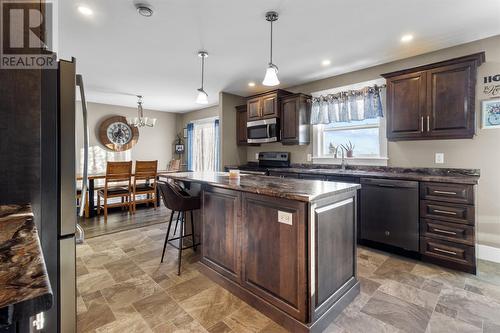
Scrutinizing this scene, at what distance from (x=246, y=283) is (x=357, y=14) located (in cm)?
262

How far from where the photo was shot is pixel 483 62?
282 centimetres

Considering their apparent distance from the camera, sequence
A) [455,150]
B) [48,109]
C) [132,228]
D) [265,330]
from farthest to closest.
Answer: [132,228]
[455,150]
[265,330]
[48,109]

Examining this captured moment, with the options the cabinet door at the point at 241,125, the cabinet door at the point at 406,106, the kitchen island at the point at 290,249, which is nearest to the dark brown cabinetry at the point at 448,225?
the cabinet door at the point at 406,106

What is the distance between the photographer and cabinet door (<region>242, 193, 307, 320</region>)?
1650 mm

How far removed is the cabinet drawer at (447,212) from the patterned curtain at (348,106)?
143 centimetres

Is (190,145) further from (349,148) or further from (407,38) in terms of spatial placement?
(407,38)

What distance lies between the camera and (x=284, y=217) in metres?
1.73

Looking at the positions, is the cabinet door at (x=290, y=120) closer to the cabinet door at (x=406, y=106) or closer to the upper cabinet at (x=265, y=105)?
the upper cabinet at (x=265, y=105)

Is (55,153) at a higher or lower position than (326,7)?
lower

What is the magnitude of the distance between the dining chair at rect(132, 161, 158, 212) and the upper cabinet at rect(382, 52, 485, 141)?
417cm

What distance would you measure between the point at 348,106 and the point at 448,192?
1.83 meters

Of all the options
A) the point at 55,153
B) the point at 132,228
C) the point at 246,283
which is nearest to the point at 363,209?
the point at 246,283

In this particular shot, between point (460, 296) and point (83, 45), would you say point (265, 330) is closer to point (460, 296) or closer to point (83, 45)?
point (460, 296)

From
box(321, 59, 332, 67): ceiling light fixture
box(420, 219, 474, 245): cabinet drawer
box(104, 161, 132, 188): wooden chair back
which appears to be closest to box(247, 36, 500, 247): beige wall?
box(420, 219, 474, 245): cabinet drawer
